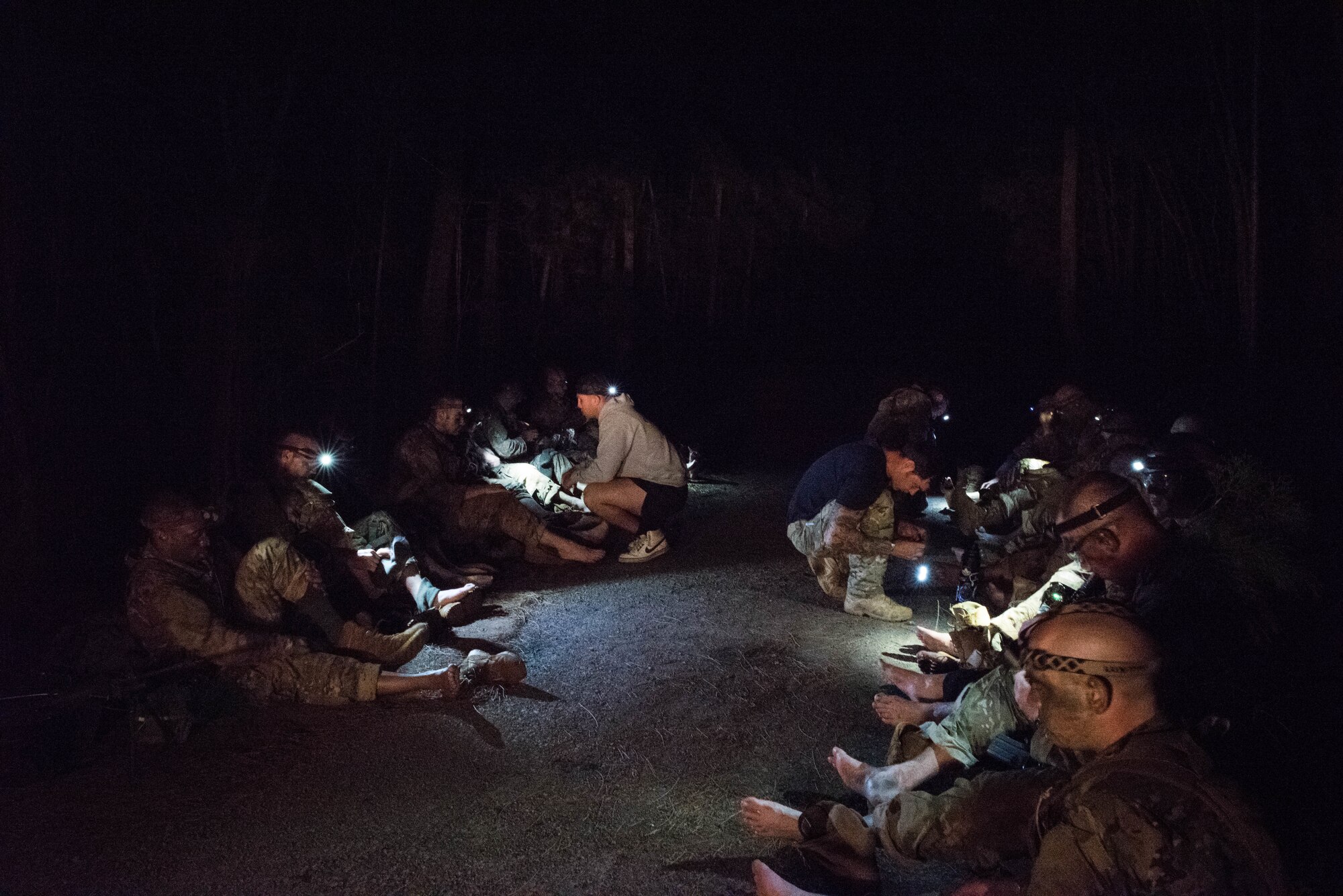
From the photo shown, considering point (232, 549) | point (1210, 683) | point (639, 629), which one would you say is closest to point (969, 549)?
point (639, 629)

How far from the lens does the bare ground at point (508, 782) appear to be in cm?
353

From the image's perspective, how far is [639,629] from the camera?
248 inches

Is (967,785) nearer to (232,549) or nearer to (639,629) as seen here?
(639,629)

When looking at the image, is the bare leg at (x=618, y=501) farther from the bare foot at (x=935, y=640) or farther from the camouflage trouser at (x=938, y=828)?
the camouflage trouser at (x=938, y=828)

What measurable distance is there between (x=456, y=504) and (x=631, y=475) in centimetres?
164

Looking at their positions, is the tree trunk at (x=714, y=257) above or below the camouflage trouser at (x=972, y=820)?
above

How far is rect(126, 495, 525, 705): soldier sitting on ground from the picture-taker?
15.6 ft

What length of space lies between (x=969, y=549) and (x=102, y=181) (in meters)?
7.65

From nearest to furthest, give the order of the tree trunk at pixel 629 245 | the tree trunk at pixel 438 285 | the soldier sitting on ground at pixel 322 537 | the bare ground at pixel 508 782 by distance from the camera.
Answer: the bare ground at pixel 508 782, the soldier sitting on ground at pixel 322 537, the tree trunk at pixel 438 285, the tree trunk at pixel 629 245

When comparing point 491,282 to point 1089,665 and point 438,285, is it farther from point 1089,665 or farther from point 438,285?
point 1089,665

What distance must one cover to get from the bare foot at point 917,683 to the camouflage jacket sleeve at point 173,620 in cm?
368

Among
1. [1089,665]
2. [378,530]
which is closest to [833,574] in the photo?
[378,530]

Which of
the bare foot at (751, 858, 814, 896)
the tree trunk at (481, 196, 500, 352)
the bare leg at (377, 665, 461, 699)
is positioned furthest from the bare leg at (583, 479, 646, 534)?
the tree trunk at (481, 196, 500, 352)

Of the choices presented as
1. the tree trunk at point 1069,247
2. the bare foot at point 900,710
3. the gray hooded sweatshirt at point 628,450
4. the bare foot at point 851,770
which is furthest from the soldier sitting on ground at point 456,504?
the tree trunk at point 1069,247
